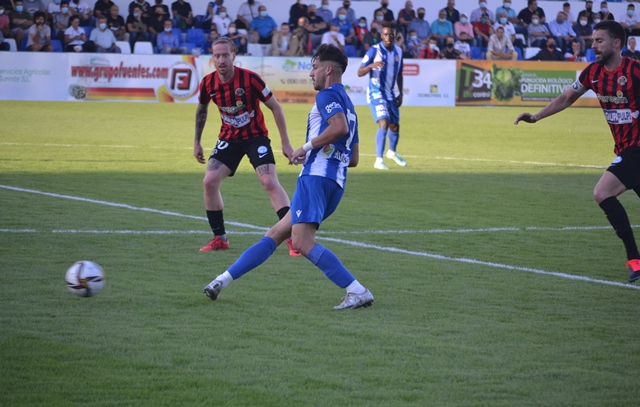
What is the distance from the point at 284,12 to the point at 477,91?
8.01 m

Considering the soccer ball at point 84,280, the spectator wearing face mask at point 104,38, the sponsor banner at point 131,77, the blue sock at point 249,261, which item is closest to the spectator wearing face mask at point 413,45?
the sponsor banner at point 131,77

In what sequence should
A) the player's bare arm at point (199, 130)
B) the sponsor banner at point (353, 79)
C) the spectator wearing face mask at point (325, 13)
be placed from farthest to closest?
1. the spectator wearing face mask at point (325, 13)
2. the sponsor banner at point (353, 79)
3. the player's bare arm at point (199, 130)

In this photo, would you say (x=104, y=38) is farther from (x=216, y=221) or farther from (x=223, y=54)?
(x=223, y=54)

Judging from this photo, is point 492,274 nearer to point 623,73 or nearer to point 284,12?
point 623,73

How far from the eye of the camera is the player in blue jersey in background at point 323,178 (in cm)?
600

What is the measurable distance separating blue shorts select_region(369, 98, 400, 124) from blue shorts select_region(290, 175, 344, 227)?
29.2 feet

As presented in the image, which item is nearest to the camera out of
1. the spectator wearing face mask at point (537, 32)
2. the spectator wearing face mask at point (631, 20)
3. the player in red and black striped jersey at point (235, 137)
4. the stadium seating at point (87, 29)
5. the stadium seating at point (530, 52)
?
the player in red and black striped jersey at point (235, 137)

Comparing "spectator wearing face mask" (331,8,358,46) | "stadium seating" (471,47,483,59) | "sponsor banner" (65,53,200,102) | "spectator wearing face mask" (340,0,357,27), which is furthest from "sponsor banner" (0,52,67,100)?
"stadium seating" (471,47,483,59)

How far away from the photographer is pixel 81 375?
15.1 feet

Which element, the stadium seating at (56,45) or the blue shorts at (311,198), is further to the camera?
the stadium seating at (56,45)

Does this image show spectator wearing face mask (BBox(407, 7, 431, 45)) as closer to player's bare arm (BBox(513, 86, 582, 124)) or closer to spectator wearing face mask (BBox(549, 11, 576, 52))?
spectator wearing face mask (BBox(549, 11, 576, 52))

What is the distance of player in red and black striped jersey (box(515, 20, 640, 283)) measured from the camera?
7.40 meters

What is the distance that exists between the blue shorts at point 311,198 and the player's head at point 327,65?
2.06ft

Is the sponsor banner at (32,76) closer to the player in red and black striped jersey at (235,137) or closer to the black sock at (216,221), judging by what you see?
the player in red and black striped jersey at (235,137)
